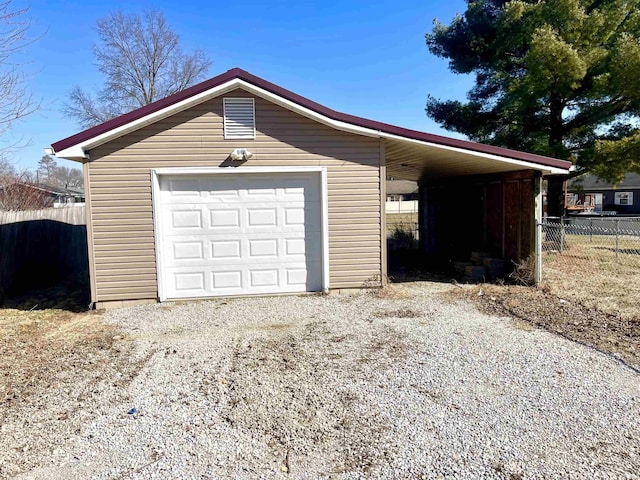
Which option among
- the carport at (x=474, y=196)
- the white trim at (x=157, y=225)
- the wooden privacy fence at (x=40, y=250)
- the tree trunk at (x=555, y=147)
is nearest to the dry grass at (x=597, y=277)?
the carport at (x=474, y=196)

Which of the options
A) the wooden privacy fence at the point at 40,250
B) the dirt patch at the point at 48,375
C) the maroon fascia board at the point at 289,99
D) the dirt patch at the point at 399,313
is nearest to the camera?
the dirt patch at the point at 48,375

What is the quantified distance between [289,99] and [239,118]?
2.91ft

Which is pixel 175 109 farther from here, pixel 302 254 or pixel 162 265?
pixel 302 254

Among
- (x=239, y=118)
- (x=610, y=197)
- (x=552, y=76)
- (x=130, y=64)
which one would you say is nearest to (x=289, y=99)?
(x=239, y=118)

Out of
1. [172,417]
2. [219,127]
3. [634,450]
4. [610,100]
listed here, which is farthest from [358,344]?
[610,100]

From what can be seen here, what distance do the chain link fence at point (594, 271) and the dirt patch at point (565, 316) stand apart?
381 millimetres

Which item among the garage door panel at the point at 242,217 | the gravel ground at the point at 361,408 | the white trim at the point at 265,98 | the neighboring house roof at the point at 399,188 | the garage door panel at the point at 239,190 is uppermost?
the neighboring house roof at the point at 399,188

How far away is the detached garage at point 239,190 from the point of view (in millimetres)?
6812

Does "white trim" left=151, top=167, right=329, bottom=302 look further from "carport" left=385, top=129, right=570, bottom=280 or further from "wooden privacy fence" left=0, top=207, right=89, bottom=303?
"wooden privacy fence" left=0, top=207, right=89, bottom=303

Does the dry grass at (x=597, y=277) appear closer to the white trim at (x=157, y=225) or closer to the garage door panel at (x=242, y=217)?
the garage door panel at (x=242, y=217)

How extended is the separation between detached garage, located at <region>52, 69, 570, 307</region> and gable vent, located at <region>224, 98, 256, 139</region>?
0.05 feet

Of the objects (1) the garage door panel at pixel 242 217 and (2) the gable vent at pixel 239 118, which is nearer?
(2) the gable vent at pixel 239 118

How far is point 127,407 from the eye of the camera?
3426 mm

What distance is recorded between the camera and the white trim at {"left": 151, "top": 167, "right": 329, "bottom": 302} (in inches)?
272
